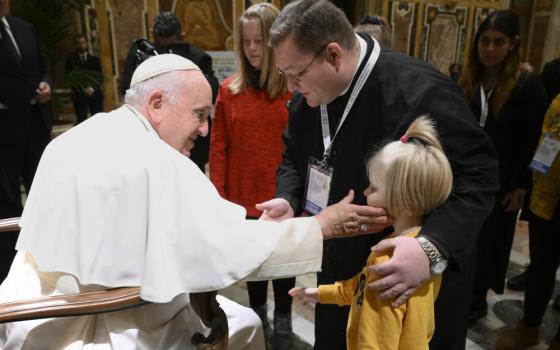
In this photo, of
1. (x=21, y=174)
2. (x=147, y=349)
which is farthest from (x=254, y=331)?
(x=21, y=174)

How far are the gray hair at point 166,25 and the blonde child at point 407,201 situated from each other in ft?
9.78

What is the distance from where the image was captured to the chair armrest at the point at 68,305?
1.36 metres

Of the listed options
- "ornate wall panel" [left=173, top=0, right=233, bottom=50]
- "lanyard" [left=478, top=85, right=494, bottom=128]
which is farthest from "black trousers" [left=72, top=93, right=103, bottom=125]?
"lanyard" [left=478, top=85, right=494, bottom=128]

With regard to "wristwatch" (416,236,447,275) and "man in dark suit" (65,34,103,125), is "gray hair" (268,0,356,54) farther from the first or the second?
"man in dark suit" (65,34,103,125)

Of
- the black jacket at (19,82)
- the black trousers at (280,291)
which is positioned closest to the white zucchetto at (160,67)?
the black trousers at (280,291)

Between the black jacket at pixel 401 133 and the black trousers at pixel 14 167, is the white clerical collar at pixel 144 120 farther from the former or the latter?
the black trousers at pixel 14 167

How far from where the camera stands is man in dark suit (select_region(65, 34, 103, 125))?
6621mm

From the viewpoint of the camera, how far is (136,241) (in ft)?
5.04

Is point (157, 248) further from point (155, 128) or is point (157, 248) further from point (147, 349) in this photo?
point (155, 128)

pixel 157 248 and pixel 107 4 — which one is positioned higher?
pixel 107 4

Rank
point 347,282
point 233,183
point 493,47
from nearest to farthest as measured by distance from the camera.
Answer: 1. point 347,282
2. point 493,47
3. point 233,183

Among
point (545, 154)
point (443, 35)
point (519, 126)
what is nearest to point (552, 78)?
point (519, 126)

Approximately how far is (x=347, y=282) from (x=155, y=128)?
3.19 feet

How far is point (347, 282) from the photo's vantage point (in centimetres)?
168
